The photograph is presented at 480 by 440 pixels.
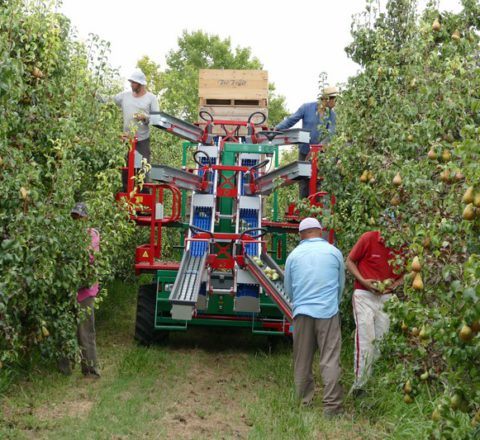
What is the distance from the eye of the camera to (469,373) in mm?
3650

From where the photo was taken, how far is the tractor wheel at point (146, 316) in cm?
964

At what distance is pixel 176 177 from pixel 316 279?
2.98 m

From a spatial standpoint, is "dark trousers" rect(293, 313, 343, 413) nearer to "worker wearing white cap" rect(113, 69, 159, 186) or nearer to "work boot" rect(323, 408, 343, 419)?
"work boot" rect(323, 408, 343, 419)

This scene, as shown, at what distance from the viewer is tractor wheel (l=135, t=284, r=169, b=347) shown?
9640 millimetres

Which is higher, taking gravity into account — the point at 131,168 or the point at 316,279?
the point at 131,168

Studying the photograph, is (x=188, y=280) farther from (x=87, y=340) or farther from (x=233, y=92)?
(x=233, y=92)

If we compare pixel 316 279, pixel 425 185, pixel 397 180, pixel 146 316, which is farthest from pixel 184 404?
pixel 425 185

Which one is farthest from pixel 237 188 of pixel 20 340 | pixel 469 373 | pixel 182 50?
pixel 182 50

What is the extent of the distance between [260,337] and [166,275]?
210 centimetres

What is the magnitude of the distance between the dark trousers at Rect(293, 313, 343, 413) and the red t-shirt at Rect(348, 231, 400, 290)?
21.4 inches

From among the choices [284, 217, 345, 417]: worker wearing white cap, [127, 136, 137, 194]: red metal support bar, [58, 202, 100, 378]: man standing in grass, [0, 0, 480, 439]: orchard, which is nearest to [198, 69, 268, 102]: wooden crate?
[0, 0, 480, 439]: orchard

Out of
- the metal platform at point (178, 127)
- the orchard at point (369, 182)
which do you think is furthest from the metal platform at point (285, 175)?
the metal platform at point (178, 127)

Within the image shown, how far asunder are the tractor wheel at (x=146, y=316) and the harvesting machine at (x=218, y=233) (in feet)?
0.04

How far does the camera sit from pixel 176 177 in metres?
9.41
